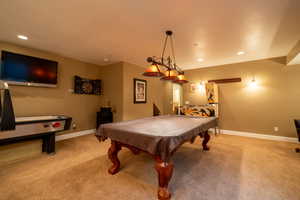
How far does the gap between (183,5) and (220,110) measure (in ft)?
13.4

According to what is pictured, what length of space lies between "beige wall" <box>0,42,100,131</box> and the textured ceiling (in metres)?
0.47

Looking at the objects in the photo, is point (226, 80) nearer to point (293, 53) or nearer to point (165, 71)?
point (293, 53)

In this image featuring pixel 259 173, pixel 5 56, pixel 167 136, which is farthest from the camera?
pixel 5 56

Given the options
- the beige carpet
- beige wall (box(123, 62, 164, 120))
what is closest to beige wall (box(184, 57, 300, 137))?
the beige carpet

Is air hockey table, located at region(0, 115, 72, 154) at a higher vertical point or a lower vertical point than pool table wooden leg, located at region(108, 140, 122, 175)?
higher

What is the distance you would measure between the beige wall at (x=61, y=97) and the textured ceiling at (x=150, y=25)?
1.53 feet

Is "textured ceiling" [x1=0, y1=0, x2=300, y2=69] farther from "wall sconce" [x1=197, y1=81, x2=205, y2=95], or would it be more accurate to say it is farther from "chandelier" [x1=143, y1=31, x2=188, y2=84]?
"wall sconce" [x1=197, y1=81, x2=205, y2=95]

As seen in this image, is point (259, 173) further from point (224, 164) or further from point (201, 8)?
point (201, 8)

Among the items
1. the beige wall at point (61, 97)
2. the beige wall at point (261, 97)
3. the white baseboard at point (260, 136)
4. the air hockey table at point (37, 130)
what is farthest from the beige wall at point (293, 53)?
the beige wall at point (61, 97)

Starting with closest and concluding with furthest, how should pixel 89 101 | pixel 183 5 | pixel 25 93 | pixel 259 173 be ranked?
pixel 183 5 → pixel 259 173 → pixel 25 93 → pixel 89 101

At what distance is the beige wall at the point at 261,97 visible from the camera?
3617mm

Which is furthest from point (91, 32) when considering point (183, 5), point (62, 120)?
point (62, 120)

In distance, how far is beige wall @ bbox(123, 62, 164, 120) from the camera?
4.18 metres

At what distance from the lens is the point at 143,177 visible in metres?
1.91
